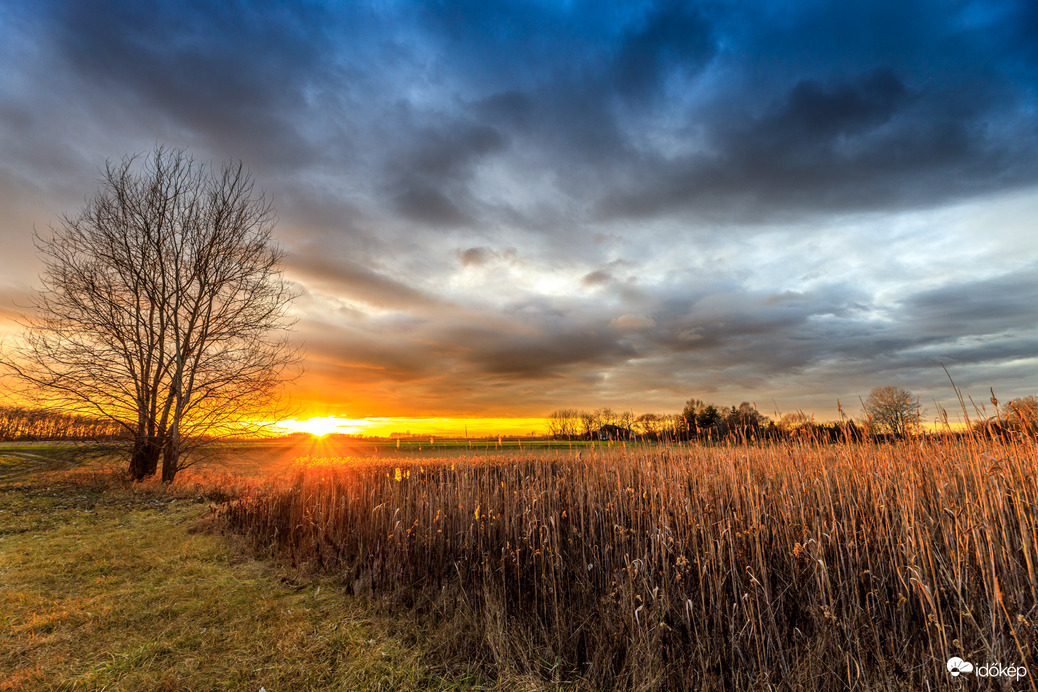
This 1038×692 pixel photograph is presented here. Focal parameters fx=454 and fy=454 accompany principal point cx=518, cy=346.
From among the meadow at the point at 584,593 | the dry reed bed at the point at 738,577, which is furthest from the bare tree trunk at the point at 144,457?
the dry reed bed at the point at 738,577

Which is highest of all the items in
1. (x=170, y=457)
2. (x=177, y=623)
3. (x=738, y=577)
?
(x=170, y=457)

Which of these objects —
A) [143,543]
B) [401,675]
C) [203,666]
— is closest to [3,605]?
[143,543]

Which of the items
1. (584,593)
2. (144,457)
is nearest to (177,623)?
(584,593)

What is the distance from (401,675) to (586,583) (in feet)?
6.42

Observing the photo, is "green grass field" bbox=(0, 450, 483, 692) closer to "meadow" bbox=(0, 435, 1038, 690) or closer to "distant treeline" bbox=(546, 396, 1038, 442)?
"meadow" bbox=(0, 435, 1038, 690)

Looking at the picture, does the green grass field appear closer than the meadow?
No

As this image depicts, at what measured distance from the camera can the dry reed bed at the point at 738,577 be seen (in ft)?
11.0

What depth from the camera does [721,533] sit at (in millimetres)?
4203

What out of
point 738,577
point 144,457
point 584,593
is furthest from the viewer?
point 144,457

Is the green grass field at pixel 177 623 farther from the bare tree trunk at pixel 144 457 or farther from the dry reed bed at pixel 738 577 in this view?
the bare tree trunk at pixel 144 457

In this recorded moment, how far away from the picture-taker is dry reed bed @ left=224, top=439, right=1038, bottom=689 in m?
3.37

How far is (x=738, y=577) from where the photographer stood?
13.5 feet

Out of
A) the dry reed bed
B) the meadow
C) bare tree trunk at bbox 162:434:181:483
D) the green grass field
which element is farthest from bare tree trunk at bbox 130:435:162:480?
the dry reed bed

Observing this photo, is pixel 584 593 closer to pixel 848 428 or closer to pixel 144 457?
pixel 848 428
